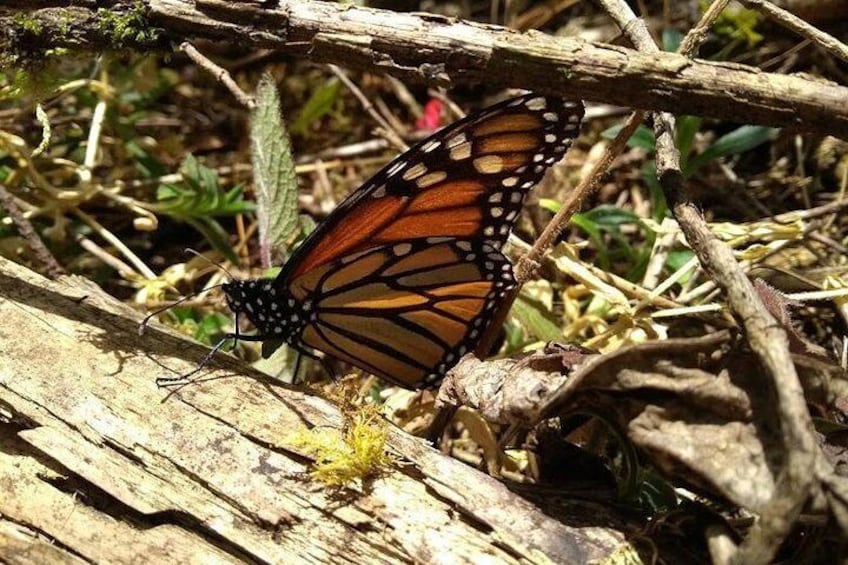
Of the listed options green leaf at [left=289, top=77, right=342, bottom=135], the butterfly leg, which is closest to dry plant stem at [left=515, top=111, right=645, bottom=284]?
the butterfly leg

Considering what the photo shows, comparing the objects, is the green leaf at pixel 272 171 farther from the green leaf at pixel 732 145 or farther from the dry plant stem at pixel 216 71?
the green leaf at pixel 732 145

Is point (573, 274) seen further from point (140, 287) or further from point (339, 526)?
point (140, 287)

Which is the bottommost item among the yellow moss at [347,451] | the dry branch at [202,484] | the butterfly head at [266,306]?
the dry branch at [202,484]

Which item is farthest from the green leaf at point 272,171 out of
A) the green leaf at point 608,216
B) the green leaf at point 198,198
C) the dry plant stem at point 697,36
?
the dry plant stem at point 697,36

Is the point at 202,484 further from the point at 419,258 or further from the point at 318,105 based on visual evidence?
the point at 318,105

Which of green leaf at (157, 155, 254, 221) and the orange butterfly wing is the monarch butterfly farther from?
→ green leaf at (157, 155, 254, 221)

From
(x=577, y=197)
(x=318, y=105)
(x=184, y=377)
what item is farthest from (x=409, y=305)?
(x=318, y=105)
